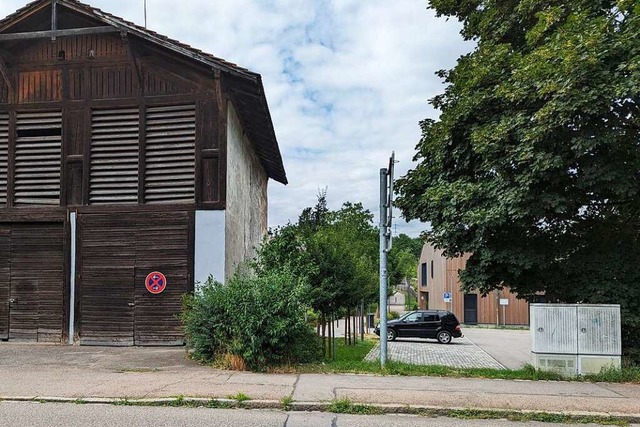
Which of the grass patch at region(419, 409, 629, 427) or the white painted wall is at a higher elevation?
the white painted wall

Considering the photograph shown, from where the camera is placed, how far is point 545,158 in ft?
33.4

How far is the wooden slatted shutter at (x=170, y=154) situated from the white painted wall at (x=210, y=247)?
0.77 metres

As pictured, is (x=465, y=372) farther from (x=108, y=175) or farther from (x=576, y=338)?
(x=108, y=175)

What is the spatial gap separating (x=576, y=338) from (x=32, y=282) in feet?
41.8

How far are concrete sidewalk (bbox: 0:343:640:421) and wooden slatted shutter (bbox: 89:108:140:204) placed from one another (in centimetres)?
455

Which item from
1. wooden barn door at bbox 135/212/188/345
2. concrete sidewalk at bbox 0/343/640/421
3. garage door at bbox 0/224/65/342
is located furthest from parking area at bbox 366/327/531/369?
garage door at bbox 0/224/65/342

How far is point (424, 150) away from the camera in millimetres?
13453

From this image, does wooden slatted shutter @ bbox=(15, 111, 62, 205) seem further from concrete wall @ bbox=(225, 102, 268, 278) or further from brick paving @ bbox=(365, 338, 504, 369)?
brick paving @ bbox=(365, 338, 504, 369)

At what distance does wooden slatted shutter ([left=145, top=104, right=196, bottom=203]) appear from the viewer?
Answer: 13.6m

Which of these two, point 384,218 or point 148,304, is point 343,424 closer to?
point 384,218

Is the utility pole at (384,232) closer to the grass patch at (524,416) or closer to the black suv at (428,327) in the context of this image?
the grass patch at (524,416)

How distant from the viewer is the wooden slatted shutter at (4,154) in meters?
14.1

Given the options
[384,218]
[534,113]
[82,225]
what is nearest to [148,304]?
[82,225]

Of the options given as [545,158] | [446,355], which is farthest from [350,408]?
[446,355]
